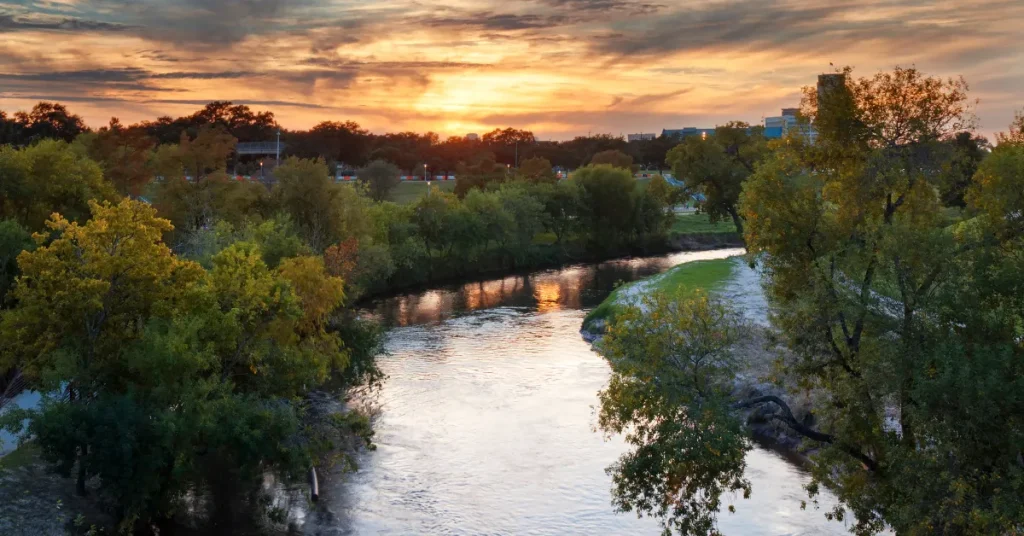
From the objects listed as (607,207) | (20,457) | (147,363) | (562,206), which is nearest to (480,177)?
(562,206)

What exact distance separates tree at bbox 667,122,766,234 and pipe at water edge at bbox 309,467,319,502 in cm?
5270

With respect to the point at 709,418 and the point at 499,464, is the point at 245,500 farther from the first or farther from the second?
the point at 709,418

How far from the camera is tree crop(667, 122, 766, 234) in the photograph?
243 ft

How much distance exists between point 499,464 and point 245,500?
30.8 ft

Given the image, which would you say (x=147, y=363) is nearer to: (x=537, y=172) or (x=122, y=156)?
(x=122, y=156)

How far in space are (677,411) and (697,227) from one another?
306 feet

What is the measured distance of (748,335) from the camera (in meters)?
24.4

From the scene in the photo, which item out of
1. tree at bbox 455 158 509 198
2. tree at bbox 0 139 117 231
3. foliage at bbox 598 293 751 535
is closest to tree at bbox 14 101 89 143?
tree at bbox 455 158 509 198

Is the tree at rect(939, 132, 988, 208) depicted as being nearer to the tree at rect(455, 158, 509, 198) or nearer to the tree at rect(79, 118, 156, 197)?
the tree at rect(79, 118, 156, 197)

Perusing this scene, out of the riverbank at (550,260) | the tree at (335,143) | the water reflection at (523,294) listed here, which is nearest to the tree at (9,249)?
the water reflection at (523,294)

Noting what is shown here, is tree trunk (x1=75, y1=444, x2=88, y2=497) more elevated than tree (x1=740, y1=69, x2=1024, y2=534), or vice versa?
tree (x1=740, y1=69, x2=1024, y2=534)

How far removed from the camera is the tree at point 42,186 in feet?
136

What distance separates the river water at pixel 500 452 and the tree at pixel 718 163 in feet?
60.1

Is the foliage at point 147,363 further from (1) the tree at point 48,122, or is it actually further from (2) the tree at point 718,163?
(1) the tree at point 48,122
